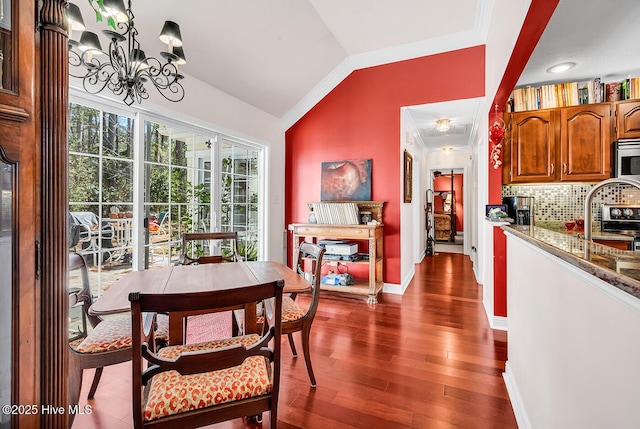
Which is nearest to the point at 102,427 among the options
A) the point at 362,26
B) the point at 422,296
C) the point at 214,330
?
the point at 214,330

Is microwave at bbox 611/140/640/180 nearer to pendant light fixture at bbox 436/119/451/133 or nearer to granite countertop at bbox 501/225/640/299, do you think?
pendant light fixture at bbox 436/119/451/133

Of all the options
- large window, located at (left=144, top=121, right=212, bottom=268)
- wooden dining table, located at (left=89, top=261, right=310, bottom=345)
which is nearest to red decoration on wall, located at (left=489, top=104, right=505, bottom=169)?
wooden dining table, located at (left=89, top=261, right=310, bottom=345)

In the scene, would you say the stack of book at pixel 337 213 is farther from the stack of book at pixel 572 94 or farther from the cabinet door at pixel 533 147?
the stack of book at pixel 572 94

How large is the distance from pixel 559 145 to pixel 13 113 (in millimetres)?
4018

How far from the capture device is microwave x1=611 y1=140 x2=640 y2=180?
2820 mm

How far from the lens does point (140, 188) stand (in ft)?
9.11

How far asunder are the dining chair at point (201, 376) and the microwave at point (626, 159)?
358 centimetres

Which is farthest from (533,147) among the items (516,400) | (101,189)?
(101,189)

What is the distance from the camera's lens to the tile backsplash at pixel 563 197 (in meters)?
3.32

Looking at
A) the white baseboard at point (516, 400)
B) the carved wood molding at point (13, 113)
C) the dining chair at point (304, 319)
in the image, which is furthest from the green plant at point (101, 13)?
the white baseboard at point (516, 400)

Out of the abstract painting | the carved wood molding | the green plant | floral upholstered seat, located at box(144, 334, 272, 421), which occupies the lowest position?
floral upholstered seat, located at box(144, 334, 272, 421)

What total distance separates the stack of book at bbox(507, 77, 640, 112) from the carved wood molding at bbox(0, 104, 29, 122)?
150 inches

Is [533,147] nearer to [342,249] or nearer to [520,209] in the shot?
[520,209]

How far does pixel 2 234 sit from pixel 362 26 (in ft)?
12.0
